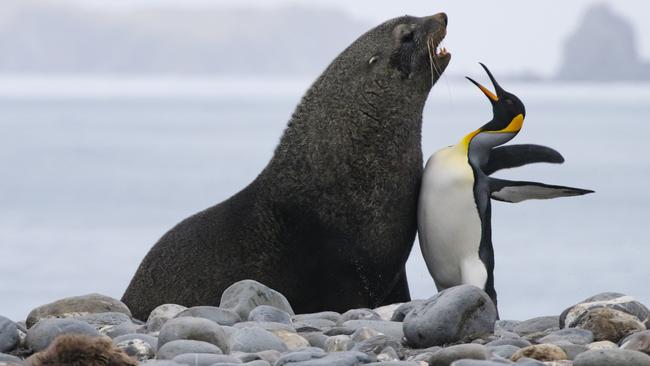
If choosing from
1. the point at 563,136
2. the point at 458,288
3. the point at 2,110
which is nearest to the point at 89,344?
the point at 458,288

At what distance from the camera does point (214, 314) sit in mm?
5473

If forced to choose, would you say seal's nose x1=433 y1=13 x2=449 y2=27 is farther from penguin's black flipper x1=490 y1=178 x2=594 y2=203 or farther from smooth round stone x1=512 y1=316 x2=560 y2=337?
smooth round stone x1=512 y1=316 x2=560 y2=337

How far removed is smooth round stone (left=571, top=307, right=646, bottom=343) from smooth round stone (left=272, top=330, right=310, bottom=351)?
3.67 feet

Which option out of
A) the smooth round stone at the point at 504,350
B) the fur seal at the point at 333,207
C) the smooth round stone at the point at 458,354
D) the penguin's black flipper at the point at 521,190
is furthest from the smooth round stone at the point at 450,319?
the penguin's black flipper at the point at 521,190

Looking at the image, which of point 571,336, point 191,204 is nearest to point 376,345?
point 571,336

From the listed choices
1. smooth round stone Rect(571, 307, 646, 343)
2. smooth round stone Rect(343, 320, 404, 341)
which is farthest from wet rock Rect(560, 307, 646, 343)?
smooth round stone Rect(343, 320, 404, 341)

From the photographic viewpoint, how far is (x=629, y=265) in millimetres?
28438

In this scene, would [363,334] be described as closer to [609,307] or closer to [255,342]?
[255,342]

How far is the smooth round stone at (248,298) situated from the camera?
5.81m

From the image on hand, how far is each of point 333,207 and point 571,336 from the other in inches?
72.3

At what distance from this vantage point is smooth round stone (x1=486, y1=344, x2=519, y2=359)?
185 inches

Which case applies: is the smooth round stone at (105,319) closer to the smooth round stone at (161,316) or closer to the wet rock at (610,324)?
the smooth round stone at (161,316)

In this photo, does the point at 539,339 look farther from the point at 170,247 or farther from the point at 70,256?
the point at 70,256

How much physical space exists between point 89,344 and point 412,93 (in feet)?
10.5
